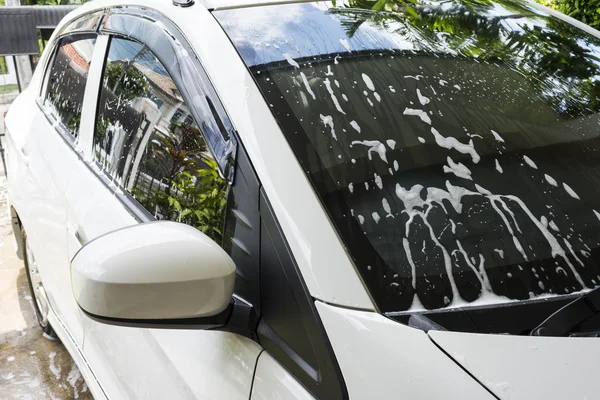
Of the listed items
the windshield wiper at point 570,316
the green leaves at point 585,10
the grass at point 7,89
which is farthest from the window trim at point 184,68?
the grass at point 7,89

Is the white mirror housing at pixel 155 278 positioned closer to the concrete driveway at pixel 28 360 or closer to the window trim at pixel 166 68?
the window trim at pixel 166 68

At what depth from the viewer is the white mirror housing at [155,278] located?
43.7 inches

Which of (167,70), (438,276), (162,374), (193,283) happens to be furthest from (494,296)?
(167,70)

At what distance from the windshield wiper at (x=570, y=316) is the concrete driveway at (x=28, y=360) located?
240cm

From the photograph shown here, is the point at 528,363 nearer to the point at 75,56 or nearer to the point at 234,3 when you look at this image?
the point at 234,3

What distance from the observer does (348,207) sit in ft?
3.91

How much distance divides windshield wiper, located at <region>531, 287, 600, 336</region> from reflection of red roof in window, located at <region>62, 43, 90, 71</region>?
5.69 feet

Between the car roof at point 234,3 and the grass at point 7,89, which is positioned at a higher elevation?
the car roof at point 234,3

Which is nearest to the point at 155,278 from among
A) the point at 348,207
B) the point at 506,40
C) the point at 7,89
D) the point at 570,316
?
the point at 348,207

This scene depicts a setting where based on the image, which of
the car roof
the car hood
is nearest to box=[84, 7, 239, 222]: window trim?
the car roof

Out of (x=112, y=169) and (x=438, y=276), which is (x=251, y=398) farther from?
(x=112, y=169)

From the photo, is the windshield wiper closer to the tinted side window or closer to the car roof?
the tinted side window

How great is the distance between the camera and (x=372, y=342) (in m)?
1.03

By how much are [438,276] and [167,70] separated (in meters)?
0.82
